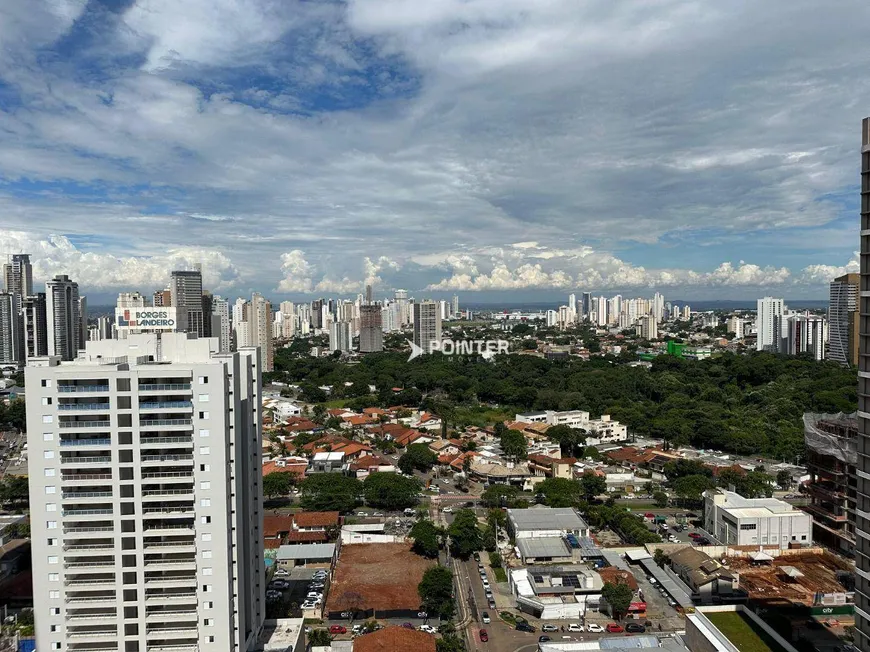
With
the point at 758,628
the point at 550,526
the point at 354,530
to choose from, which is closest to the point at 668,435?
the point at 550,526

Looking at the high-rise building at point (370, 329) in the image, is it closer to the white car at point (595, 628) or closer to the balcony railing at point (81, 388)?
A: the white car at point (595, 628)

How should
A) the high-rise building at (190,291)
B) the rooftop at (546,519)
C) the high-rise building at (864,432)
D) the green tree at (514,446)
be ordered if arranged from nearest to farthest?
the high-rise building at (864,432) < the rooftop at (546,519) < the green tree at (514,446) < the high-rise building at (190,291)

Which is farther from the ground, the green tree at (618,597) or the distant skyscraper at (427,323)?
the distant skyscraper at (427,323)

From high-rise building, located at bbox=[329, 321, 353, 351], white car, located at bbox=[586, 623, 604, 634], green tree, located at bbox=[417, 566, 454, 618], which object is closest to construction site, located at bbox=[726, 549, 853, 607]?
white car, located at bbox=[586, 623, 604, 634]

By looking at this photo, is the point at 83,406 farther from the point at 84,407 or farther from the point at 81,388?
the point at 81,388

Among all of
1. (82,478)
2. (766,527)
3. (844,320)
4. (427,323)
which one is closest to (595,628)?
(766,527)

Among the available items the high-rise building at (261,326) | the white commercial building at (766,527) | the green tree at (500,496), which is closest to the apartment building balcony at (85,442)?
the green tree at (500,496)
